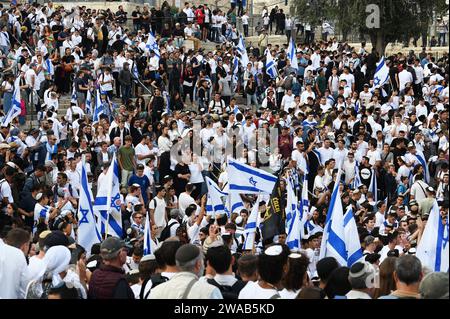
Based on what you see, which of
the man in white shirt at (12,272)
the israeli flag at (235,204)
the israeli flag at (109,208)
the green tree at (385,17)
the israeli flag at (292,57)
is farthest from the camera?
the green tree at (385,17)

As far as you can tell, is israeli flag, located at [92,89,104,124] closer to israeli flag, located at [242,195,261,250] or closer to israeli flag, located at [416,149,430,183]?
israeli flag, located at [416,149,430,183]

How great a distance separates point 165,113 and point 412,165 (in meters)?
5.70

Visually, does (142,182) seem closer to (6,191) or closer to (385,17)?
(6,191)

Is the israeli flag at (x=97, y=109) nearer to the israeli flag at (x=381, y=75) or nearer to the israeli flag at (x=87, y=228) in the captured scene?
the israeli flag at (x=381, y=75)

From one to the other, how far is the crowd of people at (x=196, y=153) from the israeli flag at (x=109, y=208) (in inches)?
9.0

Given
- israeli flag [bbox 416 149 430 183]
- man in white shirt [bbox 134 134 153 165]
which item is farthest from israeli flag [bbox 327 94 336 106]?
man in white shirt [bbox 134 134 153 165]

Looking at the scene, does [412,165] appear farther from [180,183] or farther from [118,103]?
[118,103]

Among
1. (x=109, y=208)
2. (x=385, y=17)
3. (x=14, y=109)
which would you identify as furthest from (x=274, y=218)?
(x=385, y=17)

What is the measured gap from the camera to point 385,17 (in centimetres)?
3712

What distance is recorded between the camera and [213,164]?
21578 millimetres

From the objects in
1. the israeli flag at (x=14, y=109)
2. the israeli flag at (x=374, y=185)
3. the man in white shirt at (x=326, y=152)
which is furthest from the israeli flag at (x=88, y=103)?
the israeli flag at (x=374, y=185)

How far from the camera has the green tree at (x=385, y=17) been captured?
36938 millimetres

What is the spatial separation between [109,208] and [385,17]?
2332 cm
